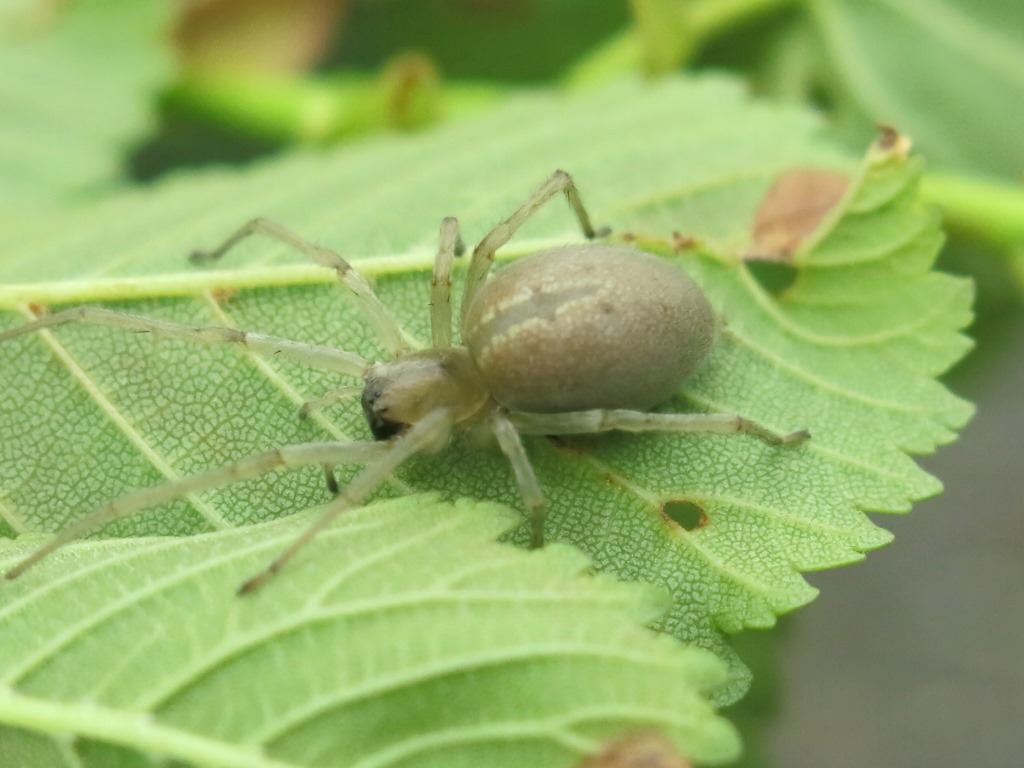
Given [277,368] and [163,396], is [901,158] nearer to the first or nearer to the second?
[277,368]

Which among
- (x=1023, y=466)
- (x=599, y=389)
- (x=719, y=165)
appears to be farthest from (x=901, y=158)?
(x=1023, y=466)

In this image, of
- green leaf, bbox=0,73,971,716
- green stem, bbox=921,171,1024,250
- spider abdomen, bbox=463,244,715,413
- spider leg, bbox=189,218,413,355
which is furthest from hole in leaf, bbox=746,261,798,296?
spider leg, bbox=189,218,413,355

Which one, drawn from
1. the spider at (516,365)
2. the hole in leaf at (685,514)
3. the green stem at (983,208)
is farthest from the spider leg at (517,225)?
the green stem at (983,208)

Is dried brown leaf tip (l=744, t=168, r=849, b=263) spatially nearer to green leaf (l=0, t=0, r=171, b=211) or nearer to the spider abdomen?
the spider abdomen

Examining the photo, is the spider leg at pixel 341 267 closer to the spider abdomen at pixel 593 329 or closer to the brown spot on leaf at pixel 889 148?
the spider abdomen at pixel 593 329

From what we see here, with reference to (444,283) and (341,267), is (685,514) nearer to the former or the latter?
(444,283)

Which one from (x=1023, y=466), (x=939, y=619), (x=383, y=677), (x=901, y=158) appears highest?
(x=901, y=158)

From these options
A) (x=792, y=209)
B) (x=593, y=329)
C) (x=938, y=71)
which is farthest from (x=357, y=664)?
(x=938, y=71)
